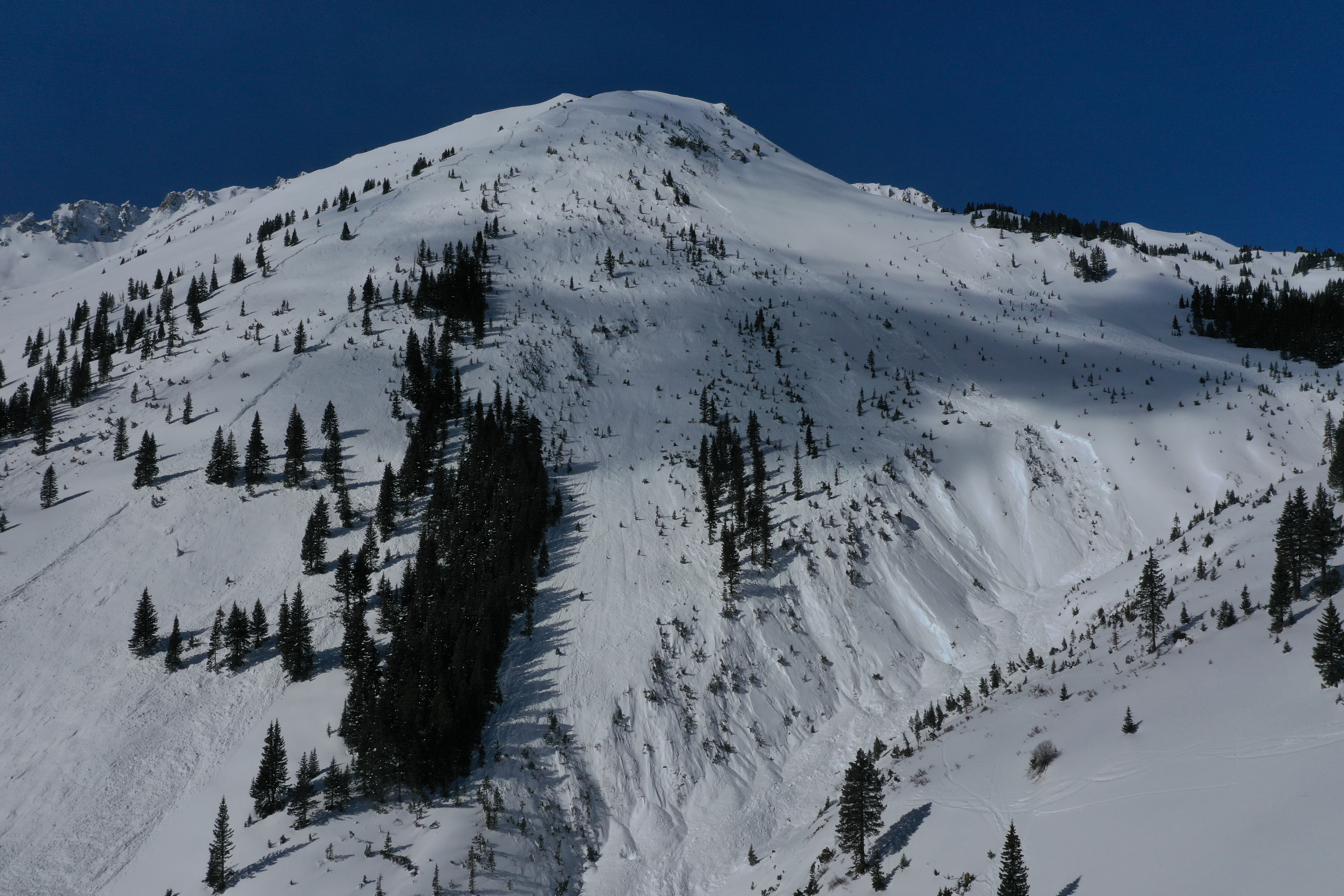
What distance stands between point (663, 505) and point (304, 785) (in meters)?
37.8

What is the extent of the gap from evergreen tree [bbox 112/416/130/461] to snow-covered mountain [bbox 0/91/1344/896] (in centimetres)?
170

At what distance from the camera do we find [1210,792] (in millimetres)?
25406

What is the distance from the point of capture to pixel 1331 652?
2781 cm

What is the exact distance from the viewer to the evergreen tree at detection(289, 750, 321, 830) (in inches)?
1457

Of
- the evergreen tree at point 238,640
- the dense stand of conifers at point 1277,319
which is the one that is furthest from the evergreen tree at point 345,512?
the dense stand of conifers at point 1277,319

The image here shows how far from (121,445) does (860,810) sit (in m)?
78.1

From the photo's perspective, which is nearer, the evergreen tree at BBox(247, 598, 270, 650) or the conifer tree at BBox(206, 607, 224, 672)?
the conifer tree at BBox(206, 607, 224, 672)

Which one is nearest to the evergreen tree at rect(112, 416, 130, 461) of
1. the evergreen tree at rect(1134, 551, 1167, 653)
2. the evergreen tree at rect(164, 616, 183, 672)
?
the evergreen tree at rect(164, 616, 183, 672)

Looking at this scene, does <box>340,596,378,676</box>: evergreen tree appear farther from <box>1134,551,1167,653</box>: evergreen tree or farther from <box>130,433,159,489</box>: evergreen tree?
<box>1134,551,1167,653</box>: evergreen tree

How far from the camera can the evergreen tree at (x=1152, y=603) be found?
1559 inches

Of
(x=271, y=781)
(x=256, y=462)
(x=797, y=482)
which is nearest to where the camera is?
(x=271, y=781)

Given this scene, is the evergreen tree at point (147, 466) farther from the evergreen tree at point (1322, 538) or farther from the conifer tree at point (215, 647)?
the evergreen tree at point (1322, 538)

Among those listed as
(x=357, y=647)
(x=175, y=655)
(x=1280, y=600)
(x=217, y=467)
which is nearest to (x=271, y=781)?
(x=357, y=647)

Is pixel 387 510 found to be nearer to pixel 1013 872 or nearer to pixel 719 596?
pixel 719 596
